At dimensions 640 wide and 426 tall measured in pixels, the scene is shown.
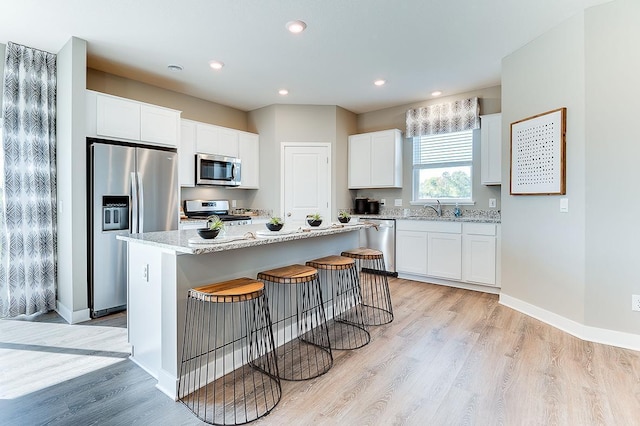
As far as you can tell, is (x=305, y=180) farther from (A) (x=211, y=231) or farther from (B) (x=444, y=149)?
(A) (x=211, y=231)

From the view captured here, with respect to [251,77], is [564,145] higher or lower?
lower

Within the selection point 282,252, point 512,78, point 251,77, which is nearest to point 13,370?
point 282,252

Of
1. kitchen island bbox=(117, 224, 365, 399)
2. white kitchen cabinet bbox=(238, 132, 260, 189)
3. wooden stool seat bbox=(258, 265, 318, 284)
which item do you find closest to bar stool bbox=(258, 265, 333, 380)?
wooden stool seat bbox=(258, 265, 318, 284)

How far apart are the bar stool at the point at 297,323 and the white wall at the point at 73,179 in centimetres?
202

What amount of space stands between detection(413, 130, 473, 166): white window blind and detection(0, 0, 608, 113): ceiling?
750 mm

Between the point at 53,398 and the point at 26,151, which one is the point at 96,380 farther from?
the point at 26,151

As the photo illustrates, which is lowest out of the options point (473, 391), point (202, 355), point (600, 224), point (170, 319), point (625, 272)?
point (473, 391)

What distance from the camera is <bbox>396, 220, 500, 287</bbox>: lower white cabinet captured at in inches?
161

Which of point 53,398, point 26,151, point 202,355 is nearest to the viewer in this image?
point 53,398

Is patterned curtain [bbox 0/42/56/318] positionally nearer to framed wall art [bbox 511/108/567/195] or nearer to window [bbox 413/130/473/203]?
window [bbox 413/130/473/203]

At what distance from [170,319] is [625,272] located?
11.3ft

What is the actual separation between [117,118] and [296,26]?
2.13m

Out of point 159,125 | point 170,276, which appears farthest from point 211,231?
point 159,125

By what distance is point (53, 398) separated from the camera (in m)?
1.92
